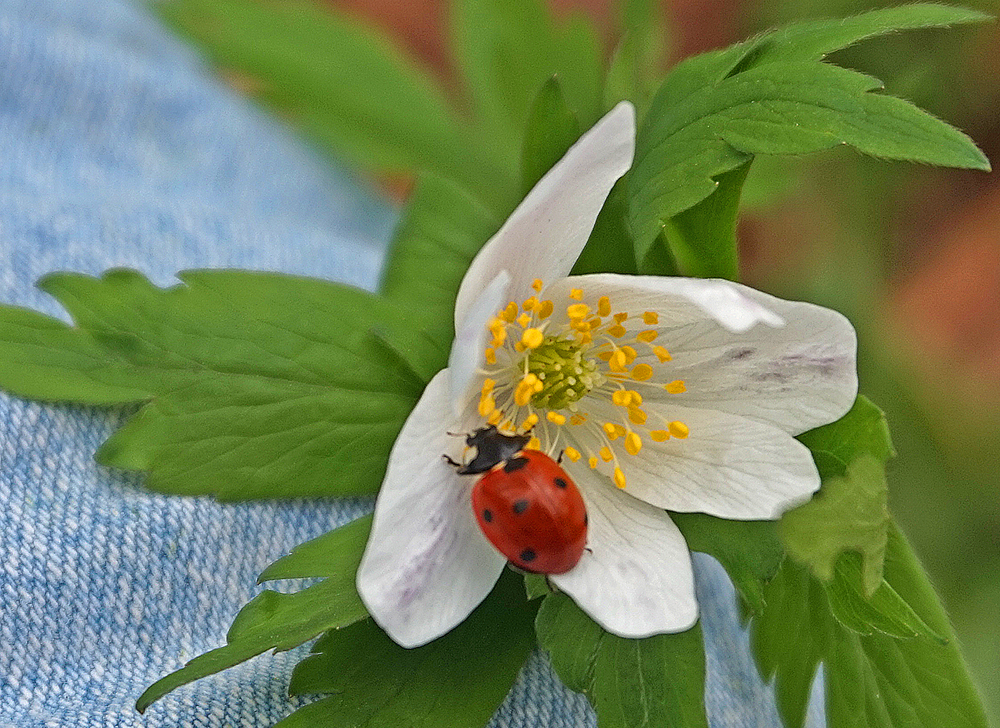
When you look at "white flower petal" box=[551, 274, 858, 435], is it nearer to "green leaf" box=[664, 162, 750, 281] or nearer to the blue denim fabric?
"green leaf" box=[664, 162, 750, 281]

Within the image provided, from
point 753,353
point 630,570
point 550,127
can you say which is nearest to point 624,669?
point 630,570

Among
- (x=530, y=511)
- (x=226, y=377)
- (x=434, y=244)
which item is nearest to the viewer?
(x=530, y=511)

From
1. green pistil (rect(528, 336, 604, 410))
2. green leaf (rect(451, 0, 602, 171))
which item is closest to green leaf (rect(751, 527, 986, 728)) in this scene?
green pistil (rect(528, 336, 604, 410))

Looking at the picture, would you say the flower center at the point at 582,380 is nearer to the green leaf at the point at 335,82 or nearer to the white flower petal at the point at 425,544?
the white flower petal at the point at 425,544

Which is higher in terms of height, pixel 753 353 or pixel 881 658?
pixel 753 353

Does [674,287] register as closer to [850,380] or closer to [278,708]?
[850,380]

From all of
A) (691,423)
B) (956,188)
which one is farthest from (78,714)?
(956,188)

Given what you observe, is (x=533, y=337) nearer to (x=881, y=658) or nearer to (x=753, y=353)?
(x=753, y=353)
